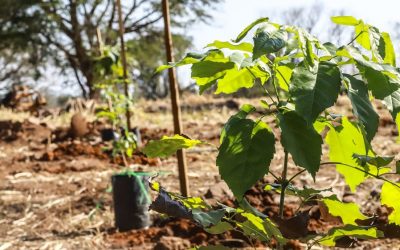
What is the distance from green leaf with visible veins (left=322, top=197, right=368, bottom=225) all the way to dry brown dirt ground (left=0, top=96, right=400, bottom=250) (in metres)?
0.20

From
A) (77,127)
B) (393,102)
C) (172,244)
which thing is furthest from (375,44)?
(77,127)

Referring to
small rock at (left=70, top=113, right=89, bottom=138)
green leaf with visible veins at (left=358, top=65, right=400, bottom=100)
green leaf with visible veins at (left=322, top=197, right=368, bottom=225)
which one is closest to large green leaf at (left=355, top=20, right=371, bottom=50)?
green leaf with visible veins at (left=358, top=65, right=400, bottom=100)

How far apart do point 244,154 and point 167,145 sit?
0.88 feet

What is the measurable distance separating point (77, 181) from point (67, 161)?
1276 millimetres

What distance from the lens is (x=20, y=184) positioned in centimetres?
538

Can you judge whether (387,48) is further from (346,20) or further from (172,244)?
(172,244)

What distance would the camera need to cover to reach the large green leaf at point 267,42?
3.16 ft

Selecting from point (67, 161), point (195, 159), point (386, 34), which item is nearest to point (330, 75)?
point (386, 34)

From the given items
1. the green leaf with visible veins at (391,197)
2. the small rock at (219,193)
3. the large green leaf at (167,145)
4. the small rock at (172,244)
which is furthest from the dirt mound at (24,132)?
the green leaf with visible veins at (391,197)

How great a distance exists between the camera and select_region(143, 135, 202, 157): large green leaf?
127cm

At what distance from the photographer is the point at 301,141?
3.42 ft

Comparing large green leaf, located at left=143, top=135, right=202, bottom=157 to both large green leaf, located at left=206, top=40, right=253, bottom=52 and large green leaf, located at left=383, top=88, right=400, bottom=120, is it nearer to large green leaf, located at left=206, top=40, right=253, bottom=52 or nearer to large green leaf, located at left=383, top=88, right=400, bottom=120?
large green leaf, located at left=206, top=40, right=253, bottom=52

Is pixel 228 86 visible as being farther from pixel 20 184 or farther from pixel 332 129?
pixel 20 184

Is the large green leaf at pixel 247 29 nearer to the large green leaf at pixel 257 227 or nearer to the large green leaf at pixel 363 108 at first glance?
the large green leaf at pixel 363 108
